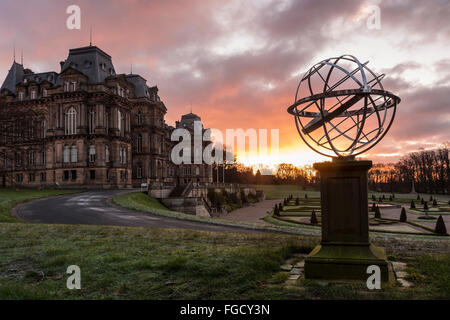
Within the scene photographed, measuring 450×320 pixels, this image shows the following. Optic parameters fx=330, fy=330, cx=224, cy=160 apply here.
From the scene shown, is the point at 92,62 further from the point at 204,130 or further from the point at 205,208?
the point at 204,130

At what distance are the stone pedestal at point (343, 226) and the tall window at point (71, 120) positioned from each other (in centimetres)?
5306

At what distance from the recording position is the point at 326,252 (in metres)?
7.17

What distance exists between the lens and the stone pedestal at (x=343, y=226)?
686 centimetres

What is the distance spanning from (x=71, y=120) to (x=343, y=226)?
2130 inches

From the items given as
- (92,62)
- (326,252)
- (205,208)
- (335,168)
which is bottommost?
(205,208)

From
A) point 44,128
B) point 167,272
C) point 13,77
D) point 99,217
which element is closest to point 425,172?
point 44,128

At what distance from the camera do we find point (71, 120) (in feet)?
175

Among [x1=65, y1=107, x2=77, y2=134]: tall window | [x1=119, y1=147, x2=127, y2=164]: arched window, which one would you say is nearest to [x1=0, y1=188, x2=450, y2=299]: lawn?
[x1=65, y1=107, x2=77, y2=134]: tall window

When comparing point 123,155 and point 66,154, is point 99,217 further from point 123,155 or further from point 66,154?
point 123,155

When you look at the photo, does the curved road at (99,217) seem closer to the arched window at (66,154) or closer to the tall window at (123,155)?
the arched window at (66,154)

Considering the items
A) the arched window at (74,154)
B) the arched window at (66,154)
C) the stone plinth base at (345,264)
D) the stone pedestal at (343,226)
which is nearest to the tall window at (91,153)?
the arched window at (74,154)

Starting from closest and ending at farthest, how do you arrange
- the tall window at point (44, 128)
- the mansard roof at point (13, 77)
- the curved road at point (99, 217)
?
the curved road at point (99, 217) < the tall window at point (44, 128) < the mansard roof at point (13, 77)
